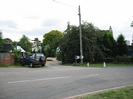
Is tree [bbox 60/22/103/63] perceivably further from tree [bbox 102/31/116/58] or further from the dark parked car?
the dark parked car

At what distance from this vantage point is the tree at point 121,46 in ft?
193

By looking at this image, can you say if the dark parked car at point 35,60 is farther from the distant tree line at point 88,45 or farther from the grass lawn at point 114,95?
the grass lawn at point 114,95

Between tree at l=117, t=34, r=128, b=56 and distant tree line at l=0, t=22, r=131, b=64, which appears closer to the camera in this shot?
distant tree line at l=0, t=22, r=131, b=64

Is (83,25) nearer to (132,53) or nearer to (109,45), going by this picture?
(109,45)

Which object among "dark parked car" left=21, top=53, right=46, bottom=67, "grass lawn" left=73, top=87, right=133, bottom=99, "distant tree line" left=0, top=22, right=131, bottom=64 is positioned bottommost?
"grass lawn" left=73, top=87, right=133, bottom=99

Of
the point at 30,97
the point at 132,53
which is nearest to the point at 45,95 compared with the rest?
the point at 30,97

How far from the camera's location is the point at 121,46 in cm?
5897

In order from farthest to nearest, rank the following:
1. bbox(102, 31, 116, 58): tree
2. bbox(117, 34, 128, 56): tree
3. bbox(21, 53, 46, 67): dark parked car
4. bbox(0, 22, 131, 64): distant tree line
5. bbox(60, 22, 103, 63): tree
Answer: bbox(117, 34, 128, 56): tree < bbox(102, 31, 116, 58): tree < bbox(0, 22, 131, 64): distant tree line < bbox(60, 22, 103, 63): tree < bbox(21, 53, 46, 67): dark parked car

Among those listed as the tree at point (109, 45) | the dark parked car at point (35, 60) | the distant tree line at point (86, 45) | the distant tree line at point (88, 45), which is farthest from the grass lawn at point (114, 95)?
the tree at point (109, 45)

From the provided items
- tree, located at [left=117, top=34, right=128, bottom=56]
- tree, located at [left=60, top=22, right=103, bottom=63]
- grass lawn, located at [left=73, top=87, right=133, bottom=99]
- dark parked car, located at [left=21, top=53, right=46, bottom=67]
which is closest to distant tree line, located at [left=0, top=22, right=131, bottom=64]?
tree, located at [left=60, top=22, right=103, bottom=63]

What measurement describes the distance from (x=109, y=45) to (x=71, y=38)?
7644 mm

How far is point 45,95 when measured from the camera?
14.2 meters

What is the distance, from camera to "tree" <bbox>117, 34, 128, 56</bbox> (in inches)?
2317

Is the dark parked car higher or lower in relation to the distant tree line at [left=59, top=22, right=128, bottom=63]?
lower
